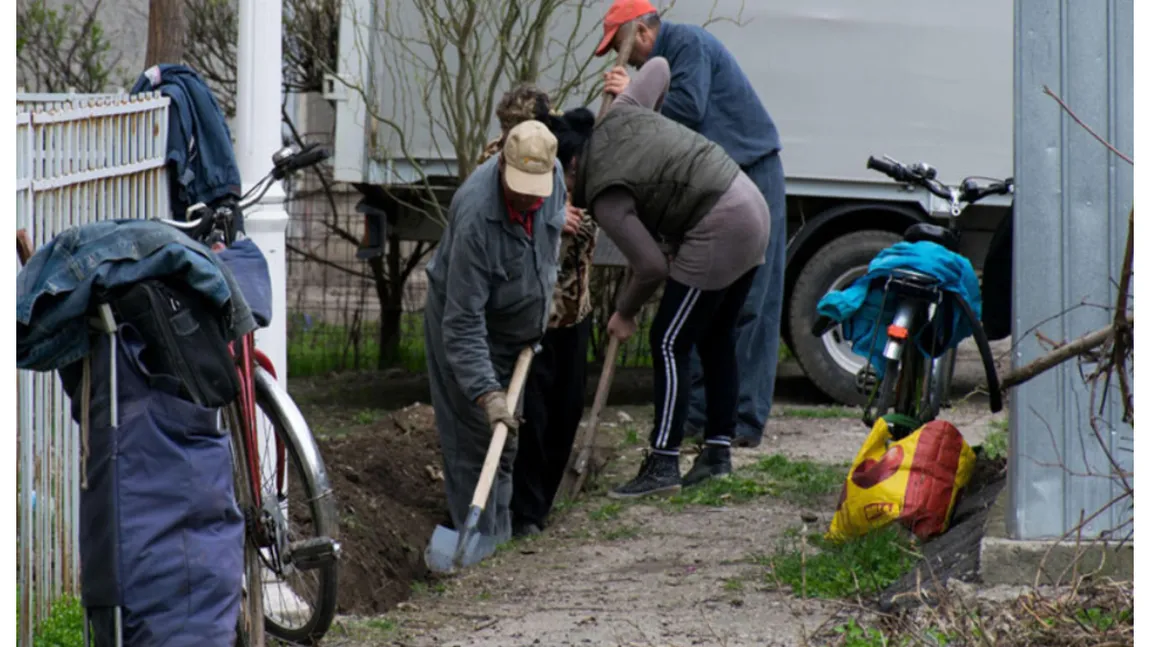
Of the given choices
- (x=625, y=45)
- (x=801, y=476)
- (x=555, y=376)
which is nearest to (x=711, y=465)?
(x=801, y=476)

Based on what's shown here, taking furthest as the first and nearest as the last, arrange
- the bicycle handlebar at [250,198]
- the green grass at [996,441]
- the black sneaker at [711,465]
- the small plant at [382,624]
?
the black sneaker at [711,465]
the green grass at [996,441]
the small plant at [382,624]
the bicycle handlebar at [250,198]

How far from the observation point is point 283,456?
4785 mm

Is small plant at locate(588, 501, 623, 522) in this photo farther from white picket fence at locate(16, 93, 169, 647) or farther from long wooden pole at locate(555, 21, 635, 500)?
white picket fence at locate(16, 93, 169, 647)

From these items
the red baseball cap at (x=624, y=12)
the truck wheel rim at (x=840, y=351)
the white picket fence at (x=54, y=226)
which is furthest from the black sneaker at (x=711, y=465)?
the white picket fence at (x=54, y=226)

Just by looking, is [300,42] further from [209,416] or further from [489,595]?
[209,416]

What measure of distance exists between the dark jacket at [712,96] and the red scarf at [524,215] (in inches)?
64.0

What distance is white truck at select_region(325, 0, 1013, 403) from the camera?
29.3 ft

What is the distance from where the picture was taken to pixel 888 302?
5785mm

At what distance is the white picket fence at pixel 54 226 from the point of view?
14.6 ft

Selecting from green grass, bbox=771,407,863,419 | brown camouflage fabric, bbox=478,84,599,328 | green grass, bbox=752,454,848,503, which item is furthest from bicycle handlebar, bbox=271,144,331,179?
green grass, bbox=771,407,863,419

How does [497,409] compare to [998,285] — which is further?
[998,285]

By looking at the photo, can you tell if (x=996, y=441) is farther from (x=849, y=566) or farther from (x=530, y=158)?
(x=530, y=158)

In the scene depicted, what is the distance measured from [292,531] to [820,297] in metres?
4.81

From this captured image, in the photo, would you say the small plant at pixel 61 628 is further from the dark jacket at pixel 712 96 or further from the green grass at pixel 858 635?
the dark jacket at pixel 712 96
